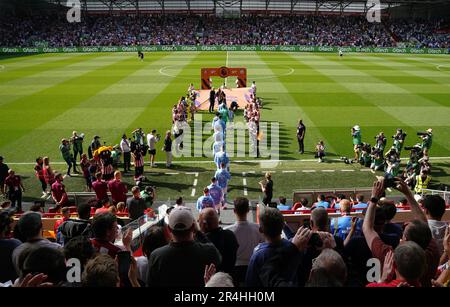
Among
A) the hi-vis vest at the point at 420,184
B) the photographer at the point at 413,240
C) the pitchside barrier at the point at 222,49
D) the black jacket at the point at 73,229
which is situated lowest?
the hi-vis vest at the point at 420,184

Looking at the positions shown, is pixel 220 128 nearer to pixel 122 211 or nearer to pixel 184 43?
pixel 122 211

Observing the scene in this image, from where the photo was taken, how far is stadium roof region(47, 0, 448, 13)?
80875 mm

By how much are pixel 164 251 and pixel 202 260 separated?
0.38 meters

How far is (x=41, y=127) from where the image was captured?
2331cm

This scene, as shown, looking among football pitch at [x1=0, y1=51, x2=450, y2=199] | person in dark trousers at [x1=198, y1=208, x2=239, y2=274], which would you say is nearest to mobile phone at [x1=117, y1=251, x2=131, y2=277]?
person in dark trousers at [x1=198, y1=208, x2=239, y2=274]

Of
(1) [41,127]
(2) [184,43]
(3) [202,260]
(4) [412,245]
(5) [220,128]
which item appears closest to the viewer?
(4) [412,245]

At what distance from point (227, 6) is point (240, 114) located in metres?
62.6

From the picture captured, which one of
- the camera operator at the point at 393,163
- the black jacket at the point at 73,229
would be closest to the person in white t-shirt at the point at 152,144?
the camera operator at the point at 393,163

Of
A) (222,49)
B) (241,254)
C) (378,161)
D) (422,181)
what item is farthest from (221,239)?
(222,49)

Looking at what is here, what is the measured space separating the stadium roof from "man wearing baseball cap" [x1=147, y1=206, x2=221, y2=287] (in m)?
81.9

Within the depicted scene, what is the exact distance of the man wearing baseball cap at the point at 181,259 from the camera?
3.95m

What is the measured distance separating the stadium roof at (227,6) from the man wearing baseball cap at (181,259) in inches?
3225

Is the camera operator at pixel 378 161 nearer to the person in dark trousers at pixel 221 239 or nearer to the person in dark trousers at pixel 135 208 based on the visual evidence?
the person in dark trousers at pixel 135 208

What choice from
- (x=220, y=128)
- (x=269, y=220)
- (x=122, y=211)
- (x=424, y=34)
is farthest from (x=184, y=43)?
(x=269, y=220)
